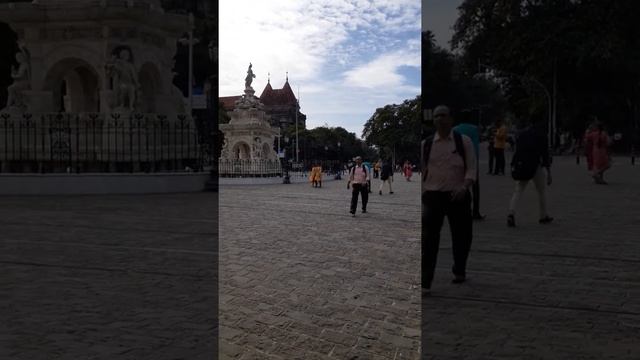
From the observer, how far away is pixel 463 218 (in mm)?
5121

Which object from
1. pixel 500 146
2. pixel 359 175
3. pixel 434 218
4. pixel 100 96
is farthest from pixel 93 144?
pixel 434 218

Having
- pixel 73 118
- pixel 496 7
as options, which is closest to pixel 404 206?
pixel 73 118

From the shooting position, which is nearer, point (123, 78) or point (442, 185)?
point (442, 185)

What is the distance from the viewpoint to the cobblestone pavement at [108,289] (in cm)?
395

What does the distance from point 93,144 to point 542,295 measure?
16350mm

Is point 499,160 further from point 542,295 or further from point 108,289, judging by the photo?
point 108,289

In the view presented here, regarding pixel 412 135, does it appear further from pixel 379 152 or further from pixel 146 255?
pixel 146 255

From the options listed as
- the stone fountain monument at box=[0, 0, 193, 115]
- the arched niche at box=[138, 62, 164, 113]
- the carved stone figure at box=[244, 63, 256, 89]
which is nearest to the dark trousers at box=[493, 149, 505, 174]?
Answer: the stone fountain monument at box=[0, 0, 193, 115]

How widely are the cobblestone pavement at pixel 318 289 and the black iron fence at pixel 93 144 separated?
9.28 metres

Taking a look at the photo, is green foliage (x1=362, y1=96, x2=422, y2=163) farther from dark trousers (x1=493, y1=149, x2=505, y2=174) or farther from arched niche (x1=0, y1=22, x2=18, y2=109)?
arched niche (x1=0, y1=22, x2=18, y2=109)

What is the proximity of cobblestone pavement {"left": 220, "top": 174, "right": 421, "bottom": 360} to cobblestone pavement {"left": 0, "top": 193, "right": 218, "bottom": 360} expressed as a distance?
26 centimetres

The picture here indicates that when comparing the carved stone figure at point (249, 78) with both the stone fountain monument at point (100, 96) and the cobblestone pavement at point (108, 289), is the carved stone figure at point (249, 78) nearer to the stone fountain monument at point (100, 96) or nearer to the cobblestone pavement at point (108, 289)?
the cobblestone pavement at point (108, 289)

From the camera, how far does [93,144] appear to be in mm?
19000

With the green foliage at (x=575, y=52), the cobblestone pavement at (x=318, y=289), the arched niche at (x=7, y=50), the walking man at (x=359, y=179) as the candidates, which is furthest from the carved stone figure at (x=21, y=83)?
the green foliage at (x=575, y=52)
